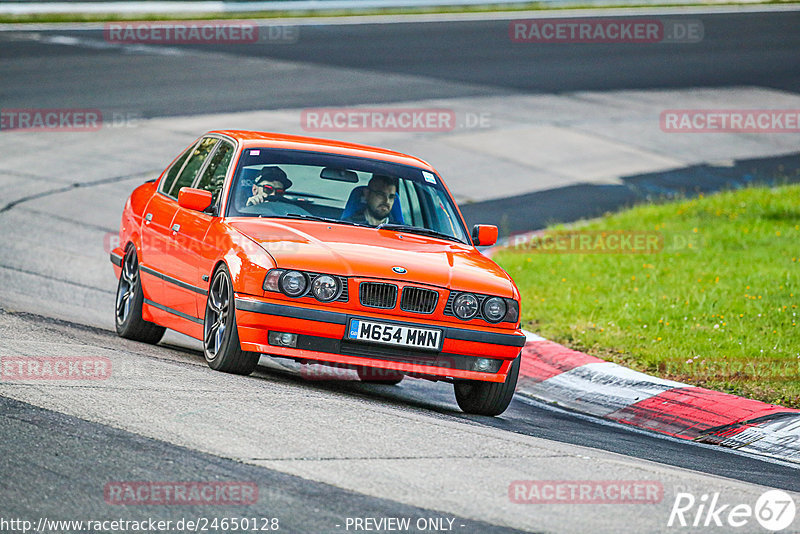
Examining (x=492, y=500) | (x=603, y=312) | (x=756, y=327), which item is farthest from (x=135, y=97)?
(x=492, y=500)

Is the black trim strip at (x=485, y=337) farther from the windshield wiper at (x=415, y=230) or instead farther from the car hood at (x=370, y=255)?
the windshield wiper at (x=415, y=230)

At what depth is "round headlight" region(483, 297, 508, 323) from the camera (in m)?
7.34

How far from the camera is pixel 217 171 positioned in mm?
8602

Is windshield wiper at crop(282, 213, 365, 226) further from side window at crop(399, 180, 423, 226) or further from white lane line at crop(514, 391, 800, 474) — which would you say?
white lane line at crop(514, 391, 800, 474)

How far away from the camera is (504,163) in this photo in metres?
18.6

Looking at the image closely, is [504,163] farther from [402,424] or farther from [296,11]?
[296,11]

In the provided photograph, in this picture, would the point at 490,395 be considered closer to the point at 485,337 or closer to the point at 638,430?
the point at 485,337

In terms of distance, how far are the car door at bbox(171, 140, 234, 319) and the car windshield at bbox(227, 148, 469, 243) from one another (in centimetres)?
22

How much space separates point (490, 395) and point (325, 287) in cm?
140

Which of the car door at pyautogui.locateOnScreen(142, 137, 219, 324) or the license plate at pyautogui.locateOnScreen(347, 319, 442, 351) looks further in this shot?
the car door at pyautogui.locateOnScreen(142, 137, 219, 324)

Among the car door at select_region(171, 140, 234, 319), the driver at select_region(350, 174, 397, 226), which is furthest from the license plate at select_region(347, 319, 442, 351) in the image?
the driver at select_region(350, 174, 397, 226)

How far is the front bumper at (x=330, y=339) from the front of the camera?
7.02 meters

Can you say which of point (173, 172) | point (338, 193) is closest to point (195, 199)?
point (338, 193)

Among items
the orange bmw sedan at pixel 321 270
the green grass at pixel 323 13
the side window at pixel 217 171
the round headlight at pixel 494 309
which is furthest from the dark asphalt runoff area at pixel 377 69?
the round headlight at pixel 494 309
